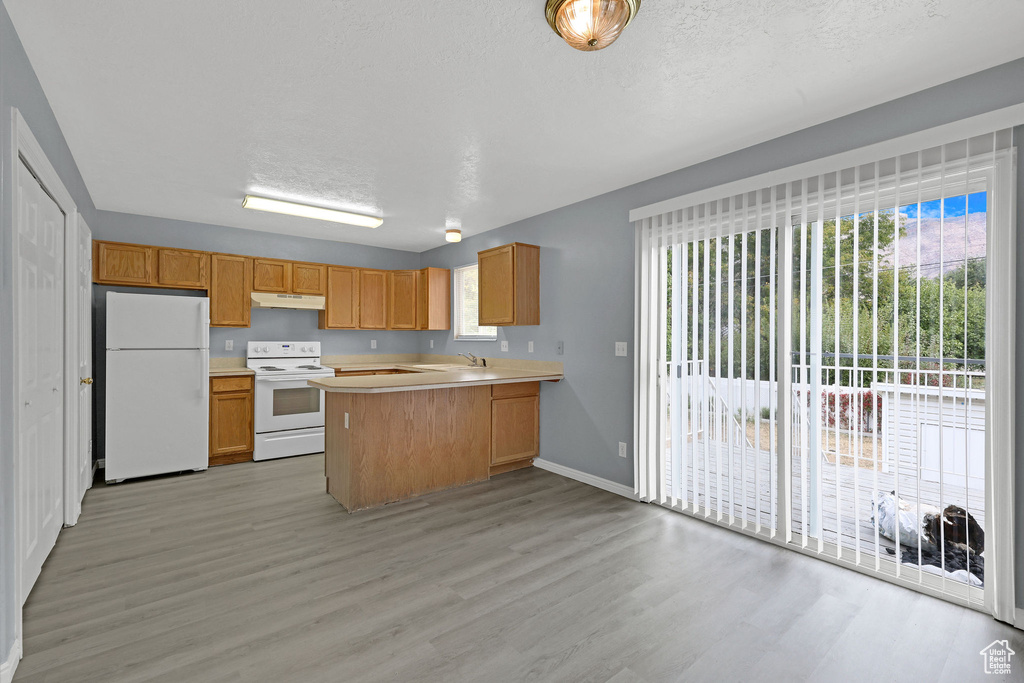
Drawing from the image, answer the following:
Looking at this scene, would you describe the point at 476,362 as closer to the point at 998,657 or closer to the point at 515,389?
the point at 515,389

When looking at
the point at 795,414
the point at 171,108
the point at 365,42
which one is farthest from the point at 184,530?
the point at 795,414

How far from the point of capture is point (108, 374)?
3.98m

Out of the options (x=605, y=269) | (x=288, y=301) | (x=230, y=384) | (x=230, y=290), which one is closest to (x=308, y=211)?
(x=288, y=301)

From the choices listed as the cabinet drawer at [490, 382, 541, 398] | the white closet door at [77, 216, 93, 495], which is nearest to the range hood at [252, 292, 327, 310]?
the white closet door at [77, 216, 93, 495]

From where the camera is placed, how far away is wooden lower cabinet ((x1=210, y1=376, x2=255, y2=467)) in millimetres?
4590

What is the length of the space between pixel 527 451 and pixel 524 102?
3078mm

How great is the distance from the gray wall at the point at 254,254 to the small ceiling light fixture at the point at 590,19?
4.64 metres

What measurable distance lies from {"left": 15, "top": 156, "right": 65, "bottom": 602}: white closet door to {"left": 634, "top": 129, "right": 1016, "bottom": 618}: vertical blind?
3422mm

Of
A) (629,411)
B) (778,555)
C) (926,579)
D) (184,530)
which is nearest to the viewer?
(926,579)

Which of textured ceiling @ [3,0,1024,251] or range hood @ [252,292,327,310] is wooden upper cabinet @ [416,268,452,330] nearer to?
range hood @ [252,292,327,310]

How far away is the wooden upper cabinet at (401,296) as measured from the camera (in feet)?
19.8

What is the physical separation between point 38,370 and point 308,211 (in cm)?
243

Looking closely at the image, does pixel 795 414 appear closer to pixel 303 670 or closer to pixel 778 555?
pixel 778 555

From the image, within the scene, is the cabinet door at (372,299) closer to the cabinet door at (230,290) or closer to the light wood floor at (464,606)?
the cabinet door at (230,290)
